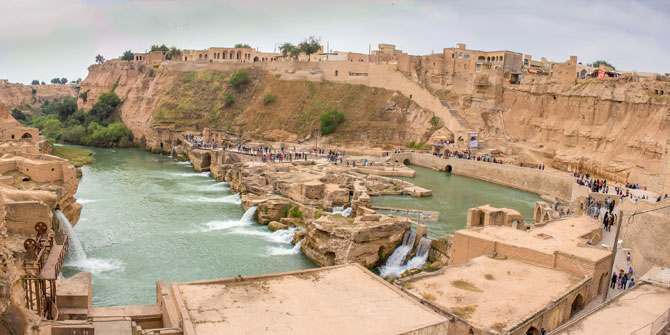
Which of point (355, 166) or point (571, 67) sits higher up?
point (571, 67)

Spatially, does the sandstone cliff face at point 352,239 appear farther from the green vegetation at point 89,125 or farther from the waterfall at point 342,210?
the green vegetation at point 89,125

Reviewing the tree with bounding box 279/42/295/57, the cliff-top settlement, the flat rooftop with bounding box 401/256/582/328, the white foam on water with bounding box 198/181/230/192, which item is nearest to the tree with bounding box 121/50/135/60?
the cliff-top settlement

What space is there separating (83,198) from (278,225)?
12834 millimetres

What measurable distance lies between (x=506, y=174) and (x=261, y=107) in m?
28.4

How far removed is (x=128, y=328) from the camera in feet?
26.5

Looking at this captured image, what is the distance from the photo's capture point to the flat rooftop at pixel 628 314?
10.3 m

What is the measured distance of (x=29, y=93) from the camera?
8769cm

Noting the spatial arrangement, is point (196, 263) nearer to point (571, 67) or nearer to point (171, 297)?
point (171, 297)

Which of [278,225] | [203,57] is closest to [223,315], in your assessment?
[278,225]

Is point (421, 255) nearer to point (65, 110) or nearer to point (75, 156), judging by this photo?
point (75, 156)

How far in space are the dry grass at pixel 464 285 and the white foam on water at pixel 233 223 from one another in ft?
44.2

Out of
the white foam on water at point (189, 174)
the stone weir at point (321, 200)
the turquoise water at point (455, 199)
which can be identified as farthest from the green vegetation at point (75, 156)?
the turquoise water at point (455, 199)

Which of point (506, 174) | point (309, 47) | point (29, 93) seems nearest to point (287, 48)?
point (309, 47)

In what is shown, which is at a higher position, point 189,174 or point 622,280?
point 622,280
